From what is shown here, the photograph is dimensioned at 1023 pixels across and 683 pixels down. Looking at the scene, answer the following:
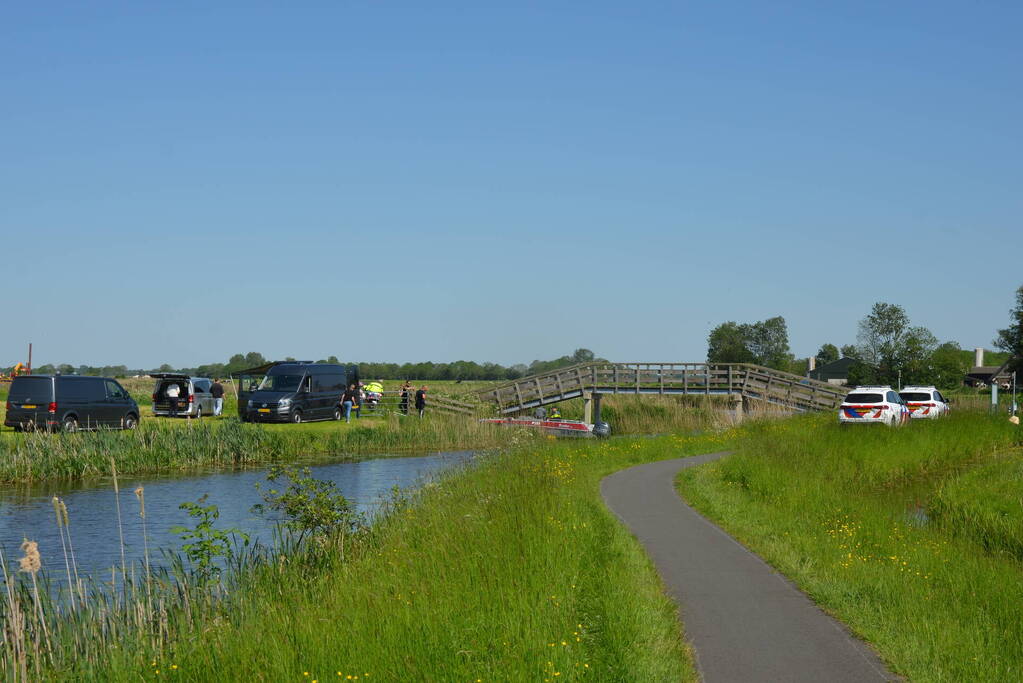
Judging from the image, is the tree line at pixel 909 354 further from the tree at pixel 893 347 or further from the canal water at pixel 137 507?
the canal water at pixel 137 507

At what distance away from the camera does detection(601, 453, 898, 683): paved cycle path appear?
808 centimetres

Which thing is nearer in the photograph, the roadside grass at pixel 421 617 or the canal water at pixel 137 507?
the roadside grass at pixel 421 617

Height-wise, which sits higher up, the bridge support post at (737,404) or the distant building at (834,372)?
the distant building at (834,372)

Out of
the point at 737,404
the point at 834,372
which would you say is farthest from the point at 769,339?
the point at 737,404

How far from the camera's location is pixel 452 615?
30.2ft

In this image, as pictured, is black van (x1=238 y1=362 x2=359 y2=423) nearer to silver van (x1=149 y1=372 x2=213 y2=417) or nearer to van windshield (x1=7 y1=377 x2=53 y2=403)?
silver van (x1=149 y1=372 x2=213 y2=417)

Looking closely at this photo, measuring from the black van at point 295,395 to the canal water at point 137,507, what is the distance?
8199 millimetres

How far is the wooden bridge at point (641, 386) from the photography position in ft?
167

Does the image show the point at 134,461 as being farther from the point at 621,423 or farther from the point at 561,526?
the point at 621,423

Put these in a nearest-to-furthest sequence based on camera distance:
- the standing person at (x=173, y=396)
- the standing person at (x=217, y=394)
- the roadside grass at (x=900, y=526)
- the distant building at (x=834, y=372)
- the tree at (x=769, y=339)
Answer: the roadside grass at (x=900, y=526)
the standing person at (x=173, y=396)
the standing person at (x=217, y=394)
the distant building at (x=834, y=372)
the tree at (x=769, y=339)

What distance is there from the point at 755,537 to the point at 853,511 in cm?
320

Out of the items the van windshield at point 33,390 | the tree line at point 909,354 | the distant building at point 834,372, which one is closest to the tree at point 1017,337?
the tree line at point 909,354

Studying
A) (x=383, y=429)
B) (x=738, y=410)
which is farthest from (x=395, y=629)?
(x=738, y=410)

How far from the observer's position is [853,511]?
16.6m
